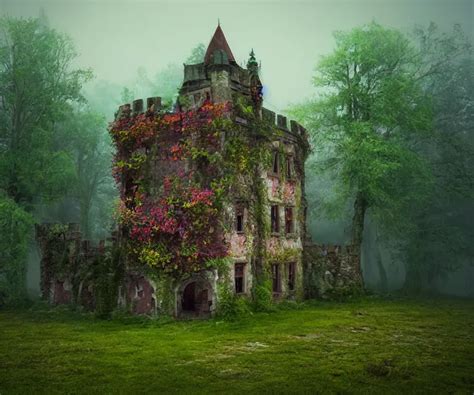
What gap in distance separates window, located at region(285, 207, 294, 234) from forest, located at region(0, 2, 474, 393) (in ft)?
15.8

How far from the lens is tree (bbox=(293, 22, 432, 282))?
33.6 m

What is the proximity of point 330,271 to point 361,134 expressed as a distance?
34.9ft

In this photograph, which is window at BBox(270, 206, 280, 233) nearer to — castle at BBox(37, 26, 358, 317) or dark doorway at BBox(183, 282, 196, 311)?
castle at BBox(37, 26, 358, 317)

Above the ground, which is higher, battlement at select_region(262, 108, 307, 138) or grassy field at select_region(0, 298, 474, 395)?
battlement at select_region(262, 108, 307, 138)

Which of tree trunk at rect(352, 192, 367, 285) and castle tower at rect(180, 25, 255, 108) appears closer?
castle tower at rect(180, 25, 255, 108)

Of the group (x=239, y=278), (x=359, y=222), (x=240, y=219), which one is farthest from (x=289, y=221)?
(x=359, y=222)

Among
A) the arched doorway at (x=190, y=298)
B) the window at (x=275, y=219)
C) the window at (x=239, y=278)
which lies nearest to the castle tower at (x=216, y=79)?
the window at (x=275, y=219)

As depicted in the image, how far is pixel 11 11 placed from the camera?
35062 mm

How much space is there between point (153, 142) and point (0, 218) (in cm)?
1169

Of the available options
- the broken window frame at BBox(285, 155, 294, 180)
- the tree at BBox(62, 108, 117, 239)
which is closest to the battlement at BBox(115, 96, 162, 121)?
the broken window frame at BBox(285, 155, 294, 180)

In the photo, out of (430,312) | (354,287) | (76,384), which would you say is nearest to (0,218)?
(76,384)

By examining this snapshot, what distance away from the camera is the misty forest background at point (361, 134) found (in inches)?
1289

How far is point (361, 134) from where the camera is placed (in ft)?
113

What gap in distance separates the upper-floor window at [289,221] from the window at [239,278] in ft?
18.9
